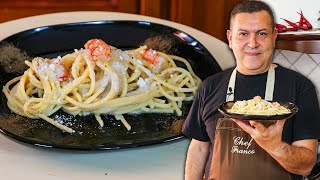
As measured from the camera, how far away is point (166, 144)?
846mm

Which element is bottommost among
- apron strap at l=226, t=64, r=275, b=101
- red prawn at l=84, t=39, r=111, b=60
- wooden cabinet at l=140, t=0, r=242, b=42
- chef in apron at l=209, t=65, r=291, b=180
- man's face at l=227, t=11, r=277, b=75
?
wooden cabinet at l=140, t=0, r=242, b=42

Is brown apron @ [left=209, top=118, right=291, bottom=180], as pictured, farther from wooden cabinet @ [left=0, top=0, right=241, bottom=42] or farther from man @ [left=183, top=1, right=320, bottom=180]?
wooden cabinet @ [left=0, top=0, right=241, bottom=42]

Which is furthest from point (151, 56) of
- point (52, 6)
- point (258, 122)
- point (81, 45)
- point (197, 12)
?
point (52, 6)

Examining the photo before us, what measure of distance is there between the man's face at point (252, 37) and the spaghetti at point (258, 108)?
0.11ft

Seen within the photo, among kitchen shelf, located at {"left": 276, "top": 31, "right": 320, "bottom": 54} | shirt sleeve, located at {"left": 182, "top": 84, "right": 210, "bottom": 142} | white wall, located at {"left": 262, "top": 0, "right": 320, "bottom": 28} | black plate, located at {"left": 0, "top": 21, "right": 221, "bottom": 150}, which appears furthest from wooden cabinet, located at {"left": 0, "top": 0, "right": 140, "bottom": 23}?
shirt sleeve, located at {"left": 182, "top": 84, "right": 210, "bottom": 142}

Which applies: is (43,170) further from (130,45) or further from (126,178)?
(130,45)

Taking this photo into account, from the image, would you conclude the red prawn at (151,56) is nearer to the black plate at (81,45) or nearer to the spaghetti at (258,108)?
the black plate at (81,45)

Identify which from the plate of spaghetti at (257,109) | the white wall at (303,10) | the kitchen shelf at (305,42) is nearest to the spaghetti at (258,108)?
the plate of spaghetti at (257,109)

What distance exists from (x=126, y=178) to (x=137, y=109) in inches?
9.4

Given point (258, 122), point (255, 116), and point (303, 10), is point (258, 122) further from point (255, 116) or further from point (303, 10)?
point (303, 10)

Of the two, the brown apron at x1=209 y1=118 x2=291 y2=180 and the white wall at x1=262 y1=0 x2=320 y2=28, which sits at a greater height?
the white wall at x1=262 y1=0 x2=320 y2=28

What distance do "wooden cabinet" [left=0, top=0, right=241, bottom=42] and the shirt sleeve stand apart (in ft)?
4.38

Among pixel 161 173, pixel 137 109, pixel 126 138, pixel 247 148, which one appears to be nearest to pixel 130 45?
pixel 137 109

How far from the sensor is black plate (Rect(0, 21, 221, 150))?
2.76 ft
